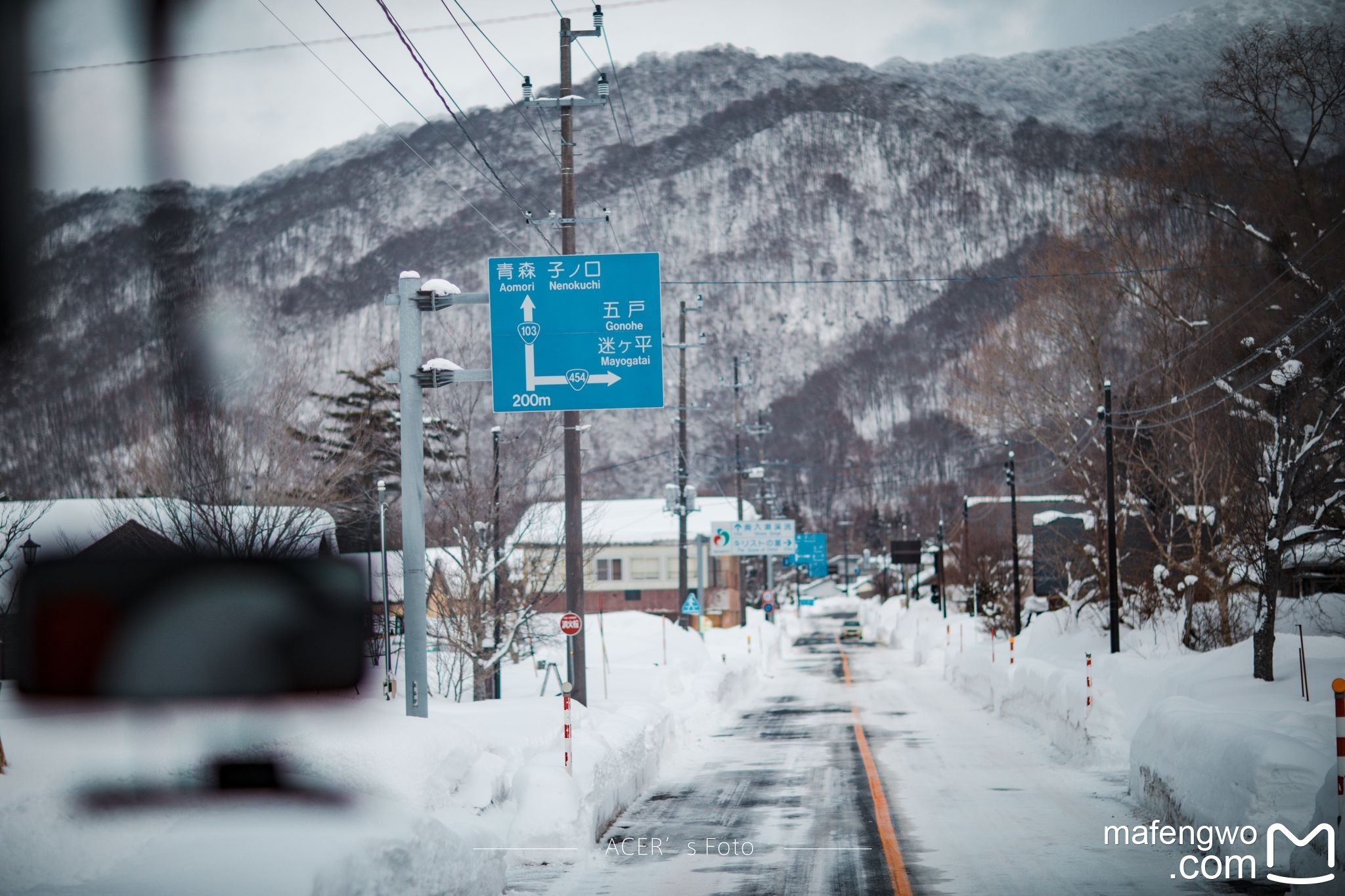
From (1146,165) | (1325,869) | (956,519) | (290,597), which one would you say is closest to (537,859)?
(1325,869)

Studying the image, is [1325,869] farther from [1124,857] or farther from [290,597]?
[290,597]

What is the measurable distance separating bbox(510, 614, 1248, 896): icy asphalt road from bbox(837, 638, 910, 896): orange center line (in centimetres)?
6

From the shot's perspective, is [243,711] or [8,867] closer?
[8,867]

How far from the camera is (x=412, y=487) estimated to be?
15.2 metres

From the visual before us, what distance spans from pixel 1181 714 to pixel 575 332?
8537 mm

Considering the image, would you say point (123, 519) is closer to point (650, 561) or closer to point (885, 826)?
point (885, 826)

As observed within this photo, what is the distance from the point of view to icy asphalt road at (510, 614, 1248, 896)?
1073 cm

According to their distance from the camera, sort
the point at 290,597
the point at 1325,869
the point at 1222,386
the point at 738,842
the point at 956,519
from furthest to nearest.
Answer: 1. the point at 956,519
2. the point at 1222,386
3. the point at 290,597
4. the point at 738,842
5. the point at 1325,869

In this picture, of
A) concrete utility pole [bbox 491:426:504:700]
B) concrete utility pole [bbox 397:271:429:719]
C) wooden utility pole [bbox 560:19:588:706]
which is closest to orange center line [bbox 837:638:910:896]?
wooden utility pole [bbox 560:19:588:706]

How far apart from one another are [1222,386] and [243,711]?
2680cm

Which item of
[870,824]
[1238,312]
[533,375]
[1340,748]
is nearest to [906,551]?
[1238,312]

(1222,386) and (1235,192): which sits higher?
(1235,192)

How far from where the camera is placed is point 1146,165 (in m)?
39.0

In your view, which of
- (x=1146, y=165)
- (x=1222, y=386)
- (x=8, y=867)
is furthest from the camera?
(x=1146, y=165)
